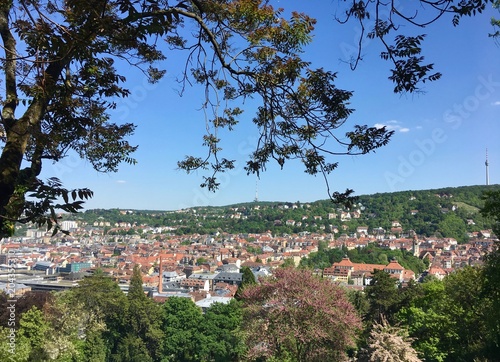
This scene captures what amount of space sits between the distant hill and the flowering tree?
69.2 metres

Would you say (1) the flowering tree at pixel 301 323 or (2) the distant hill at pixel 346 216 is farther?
(2) the distant hill at pixel 346 216

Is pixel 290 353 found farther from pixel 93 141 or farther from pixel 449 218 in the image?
pixel 449 218

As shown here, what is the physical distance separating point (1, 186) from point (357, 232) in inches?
3745

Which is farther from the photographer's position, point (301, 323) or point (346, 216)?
point (346, 216)

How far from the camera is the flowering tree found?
9.43m

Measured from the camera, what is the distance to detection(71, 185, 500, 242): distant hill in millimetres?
84875

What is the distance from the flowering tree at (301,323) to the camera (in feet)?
30.9

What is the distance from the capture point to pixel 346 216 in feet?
342

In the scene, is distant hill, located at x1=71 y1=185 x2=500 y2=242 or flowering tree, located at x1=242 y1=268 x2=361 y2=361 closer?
flowering tree, located at x1=242 y1=268 x2=361 y2=361

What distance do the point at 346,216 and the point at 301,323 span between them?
320 ft

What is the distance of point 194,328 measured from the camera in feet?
58.9

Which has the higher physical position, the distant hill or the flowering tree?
the distant hill

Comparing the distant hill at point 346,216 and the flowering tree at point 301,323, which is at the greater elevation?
the distant hill at point 346,216

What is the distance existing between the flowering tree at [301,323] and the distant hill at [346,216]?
227 ft
